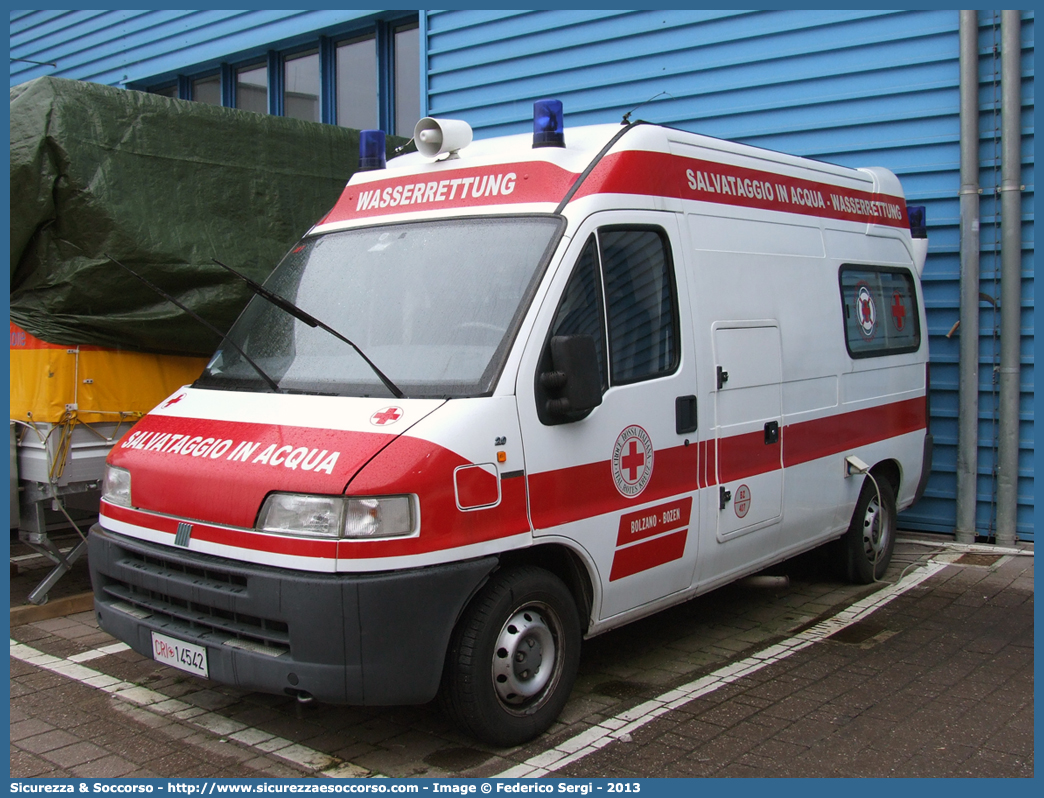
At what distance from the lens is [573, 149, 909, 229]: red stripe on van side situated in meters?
4.70

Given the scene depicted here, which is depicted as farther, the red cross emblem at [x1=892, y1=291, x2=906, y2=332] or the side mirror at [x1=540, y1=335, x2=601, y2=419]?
the red cross emblem at [x1=892, y1=291, x2=906, y2=332]

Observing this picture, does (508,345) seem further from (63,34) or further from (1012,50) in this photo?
(63,34)

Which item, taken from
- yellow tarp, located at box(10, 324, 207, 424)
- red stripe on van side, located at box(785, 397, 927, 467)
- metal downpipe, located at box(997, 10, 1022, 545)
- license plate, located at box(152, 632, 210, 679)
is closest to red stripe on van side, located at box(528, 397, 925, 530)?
red stripe on van side, located at box(785, 397, 927, 467)

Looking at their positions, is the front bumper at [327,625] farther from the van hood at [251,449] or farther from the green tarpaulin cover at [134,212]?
the green tarpaulin cover at [134,212]

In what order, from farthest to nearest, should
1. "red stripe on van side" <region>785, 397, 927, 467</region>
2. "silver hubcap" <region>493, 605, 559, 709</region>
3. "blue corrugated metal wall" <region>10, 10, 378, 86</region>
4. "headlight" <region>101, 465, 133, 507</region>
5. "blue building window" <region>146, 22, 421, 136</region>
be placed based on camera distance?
"blue corrugated metal wall" <region>10, 10, 378, 86</region> → "blue building window" <region>146, 22, 421, 136</region> → "red stripe on van side" <region>785, 397, 927, 467</region> → "headlight" <region>101, 465, 133, 507</region> → "silver hubcap" <region>493, 605, 559, 709</region>

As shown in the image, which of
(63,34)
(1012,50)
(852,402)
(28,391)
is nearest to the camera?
(28,391)

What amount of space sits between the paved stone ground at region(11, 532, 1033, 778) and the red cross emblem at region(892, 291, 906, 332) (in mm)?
2056

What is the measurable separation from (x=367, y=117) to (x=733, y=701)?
8.77m

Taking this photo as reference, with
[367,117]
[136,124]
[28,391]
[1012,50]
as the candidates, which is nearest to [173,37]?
[367,117]

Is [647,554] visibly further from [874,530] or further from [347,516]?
[874,530]

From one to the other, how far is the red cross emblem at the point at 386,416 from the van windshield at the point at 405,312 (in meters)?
0.14

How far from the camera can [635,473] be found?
461 centimetres

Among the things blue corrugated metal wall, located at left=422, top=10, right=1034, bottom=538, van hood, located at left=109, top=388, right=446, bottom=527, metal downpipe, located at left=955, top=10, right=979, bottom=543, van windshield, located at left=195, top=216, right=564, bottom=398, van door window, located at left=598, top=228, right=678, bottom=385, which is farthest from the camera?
blue corrugated metal wall, located at left=422, top=10, right=1034, bottom=538

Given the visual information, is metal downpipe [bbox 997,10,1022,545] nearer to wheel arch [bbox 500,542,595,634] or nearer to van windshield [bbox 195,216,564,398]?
wheel arch [bbox 500,542,595,634]
